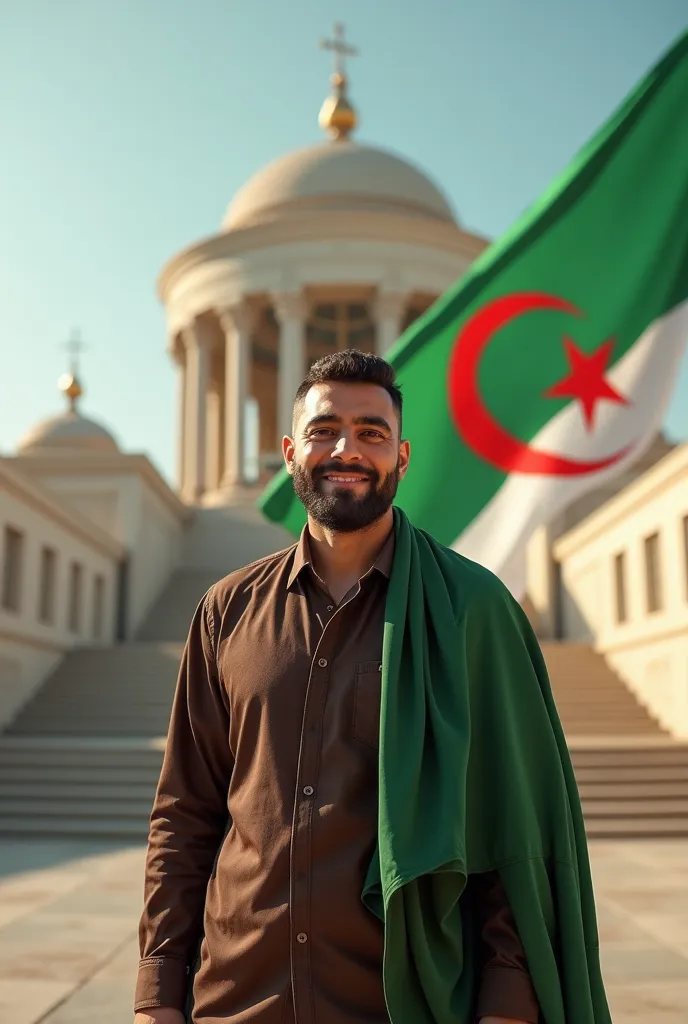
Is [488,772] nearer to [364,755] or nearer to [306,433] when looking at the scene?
[364,755]

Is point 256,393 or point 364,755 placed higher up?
point 256,393

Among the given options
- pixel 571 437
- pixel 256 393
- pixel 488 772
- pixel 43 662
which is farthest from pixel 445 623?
pixel 256 393

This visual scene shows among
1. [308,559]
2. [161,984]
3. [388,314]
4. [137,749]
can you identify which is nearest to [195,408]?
[388,314]

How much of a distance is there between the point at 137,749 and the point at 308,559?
10459 millimetres

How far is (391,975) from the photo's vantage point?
75.2 inches

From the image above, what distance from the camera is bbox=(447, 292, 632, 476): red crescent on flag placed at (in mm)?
5250

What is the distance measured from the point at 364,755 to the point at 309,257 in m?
30.9

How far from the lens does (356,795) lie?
209cm

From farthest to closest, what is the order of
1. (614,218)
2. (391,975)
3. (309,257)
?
(309,257), (614,218), (391,975)

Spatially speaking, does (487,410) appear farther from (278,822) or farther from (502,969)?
(502,969)

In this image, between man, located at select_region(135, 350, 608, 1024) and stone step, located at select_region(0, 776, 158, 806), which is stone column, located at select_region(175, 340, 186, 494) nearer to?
stone step, located at select_region(0, 776, 158, 806)

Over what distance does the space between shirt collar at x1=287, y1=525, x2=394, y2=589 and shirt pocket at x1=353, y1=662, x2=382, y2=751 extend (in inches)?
9.5

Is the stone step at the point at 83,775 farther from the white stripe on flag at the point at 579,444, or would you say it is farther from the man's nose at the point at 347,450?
the man's nose at the point at 347,450

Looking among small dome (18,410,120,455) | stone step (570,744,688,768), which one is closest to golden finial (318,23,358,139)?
small dome (18,410,120,455)
